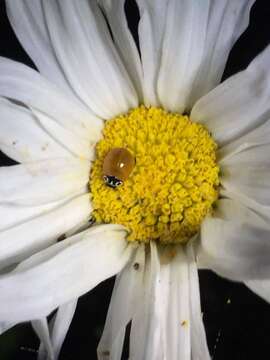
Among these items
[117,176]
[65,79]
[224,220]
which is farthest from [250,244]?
[65,79]

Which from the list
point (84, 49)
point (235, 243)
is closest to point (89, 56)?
point (84, 49)

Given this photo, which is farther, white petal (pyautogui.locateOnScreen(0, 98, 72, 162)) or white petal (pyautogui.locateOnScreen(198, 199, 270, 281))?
white petal (pyautogui.locateOnScreen(0, 98, 72, 162))

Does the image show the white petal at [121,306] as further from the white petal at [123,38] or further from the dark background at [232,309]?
the white petal at [123,38]

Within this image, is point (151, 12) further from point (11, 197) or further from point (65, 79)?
point (11, 197)

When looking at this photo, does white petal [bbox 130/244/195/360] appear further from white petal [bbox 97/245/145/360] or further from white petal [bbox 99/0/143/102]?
white petal [bbox 99/0/143/102]

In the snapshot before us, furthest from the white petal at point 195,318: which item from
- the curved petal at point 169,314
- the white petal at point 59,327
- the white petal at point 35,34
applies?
the white petal at point 35,34

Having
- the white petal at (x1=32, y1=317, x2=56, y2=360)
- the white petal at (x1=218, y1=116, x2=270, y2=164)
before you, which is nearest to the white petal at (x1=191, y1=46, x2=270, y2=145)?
the white petal at (x1=218, y1=116, x2=270, y2=164)
